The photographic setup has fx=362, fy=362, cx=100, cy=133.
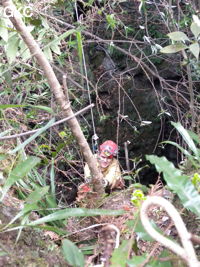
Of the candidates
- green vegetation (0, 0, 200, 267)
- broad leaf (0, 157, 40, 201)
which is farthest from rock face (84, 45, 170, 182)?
broad leaf (0, 157, 40, 201)

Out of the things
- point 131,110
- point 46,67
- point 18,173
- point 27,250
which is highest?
point 46,67

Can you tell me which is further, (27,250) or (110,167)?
(110,167)

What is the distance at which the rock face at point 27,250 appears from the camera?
2.78 ft

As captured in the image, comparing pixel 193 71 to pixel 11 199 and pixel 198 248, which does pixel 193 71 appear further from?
pixel 198 248

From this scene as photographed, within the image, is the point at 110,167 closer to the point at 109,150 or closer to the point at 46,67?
the point at 109,150

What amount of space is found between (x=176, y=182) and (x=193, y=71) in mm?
2513

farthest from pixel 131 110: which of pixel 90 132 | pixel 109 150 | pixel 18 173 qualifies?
pixel 18 173

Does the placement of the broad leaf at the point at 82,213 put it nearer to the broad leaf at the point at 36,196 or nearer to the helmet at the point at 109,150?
the broad leaf at the point at 36,196

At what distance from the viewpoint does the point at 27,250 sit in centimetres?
94

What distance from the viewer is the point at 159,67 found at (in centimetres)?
392

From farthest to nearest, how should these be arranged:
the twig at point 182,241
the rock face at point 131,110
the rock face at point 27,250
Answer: the rock face at point 131,110, the rock face at point 27,250, the twig at point 182,241

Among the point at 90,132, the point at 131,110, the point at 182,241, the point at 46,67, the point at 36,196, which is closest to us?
the point at 182,241

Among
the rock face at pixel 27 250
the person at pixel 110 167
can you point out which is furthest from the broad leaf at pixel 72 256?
the person at pixel 110 167

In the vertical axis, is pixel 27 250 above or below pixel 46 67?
below
